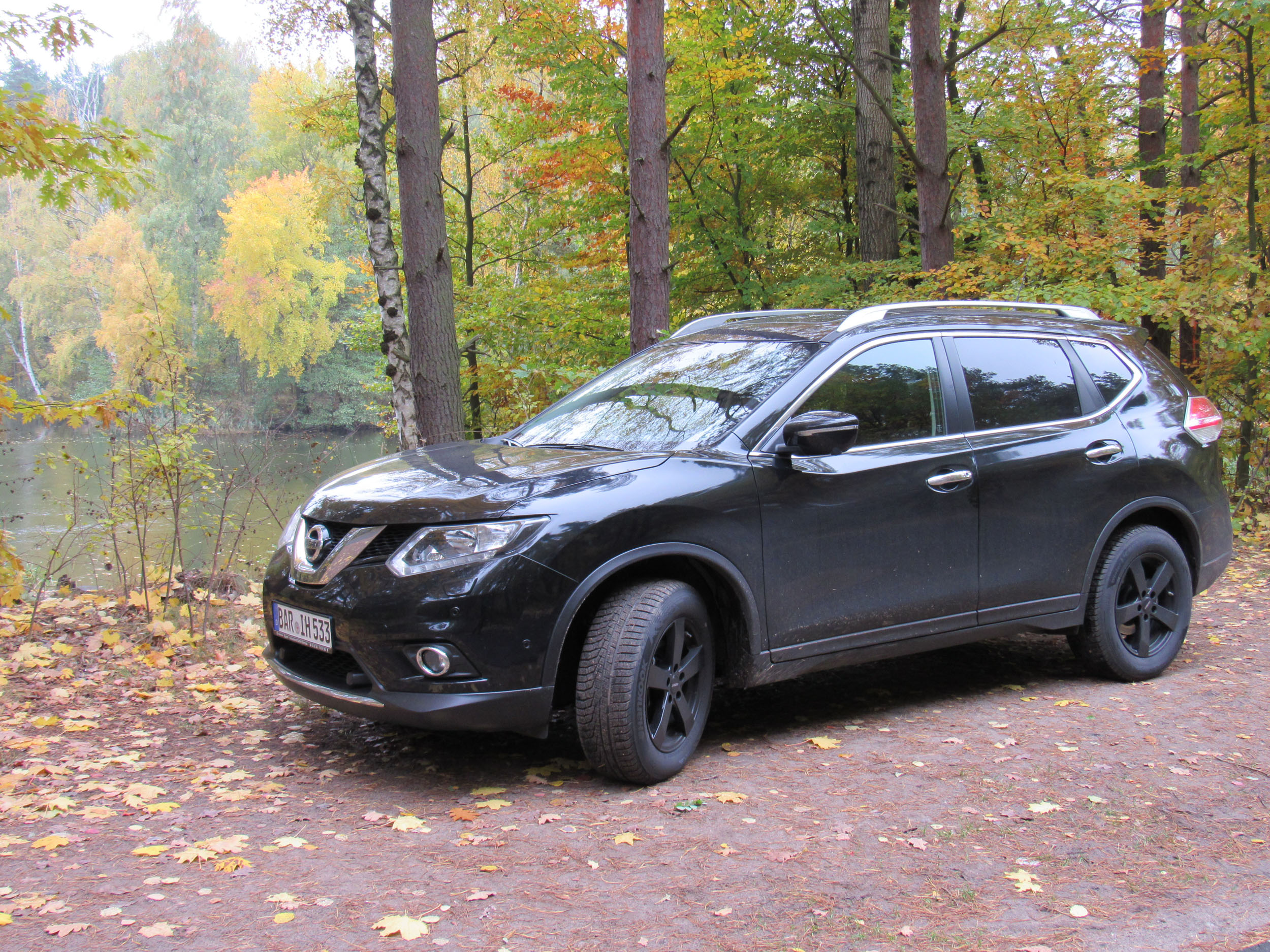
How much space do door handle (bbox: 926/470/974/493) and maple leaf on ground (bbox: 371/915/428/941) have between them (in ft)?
9.63

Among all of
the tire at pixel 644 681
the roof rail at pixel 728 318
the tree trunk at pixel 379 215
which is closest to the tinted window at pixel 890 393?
the roof rail at pixel 728 318

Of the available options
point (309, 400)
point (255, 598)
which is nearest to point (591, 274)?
point (255, 598)

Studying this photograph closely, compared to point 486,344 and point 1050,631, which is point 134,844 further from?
point 486,344

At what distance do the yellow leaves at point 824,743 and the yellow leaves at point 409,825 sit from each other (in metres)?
1.76

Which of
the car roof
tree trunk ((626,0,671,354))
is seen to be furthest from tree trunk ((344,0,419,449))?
the car roof

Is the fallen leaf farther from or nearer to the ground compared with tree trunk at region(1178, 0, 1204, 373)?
nearer to the ground

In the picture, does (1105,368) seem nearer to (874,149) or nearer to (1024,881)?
(1024,881)

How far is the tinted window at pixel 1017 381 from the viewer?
16.2ft

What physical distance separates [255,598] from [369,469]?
12.9 feet

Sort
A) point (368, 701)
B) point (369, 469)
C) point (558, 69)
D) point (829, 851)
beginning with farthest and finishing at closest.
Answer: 1. point (558, 69)
2. point (369, 469)
3. point (368, 701)
4. point (829, 851)

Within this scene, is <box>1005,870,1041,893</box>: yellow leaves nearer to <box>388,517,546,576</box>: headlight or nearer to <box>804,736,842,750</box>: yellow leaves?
Answer: <box>804,736,842,750</box>: yellow leaves

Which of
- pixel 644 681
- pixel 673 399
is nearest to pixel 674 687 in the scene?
pixel 644 681

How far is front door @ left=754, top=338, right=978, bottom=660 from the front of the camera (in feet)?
14.0

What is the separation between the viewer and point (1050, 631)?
204 inches
